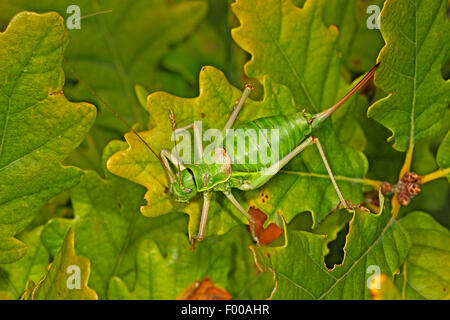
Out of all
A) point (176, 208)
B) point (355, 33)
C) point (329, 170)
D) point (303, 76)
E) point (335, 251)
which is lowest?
point (335, 251)

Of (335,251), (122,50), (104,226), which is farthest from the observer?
(122,50)

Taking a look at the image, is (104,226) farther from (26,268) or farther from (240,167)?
(240,167)

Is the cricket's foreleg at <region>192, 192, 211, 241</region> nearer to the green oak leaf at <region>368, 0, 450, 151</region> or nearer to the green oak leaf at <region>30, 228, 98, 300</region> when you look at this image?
the green oak leaf at <region>30, 228, 98, 300</region>

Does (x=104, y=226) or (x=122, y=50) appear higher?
(x=122, y=50)

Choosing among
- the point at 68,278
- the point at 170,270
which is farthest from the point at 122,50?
the point at 68,278

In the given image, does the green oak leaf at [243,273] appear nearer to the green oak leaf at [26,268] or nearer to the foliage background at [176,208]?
the foliage background at [176,208]

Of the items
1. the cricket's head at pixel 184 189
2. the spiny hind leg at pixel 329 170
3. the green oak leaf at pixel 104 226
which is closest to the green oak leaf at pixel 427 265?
the spiny hind leg at pixel 329 170

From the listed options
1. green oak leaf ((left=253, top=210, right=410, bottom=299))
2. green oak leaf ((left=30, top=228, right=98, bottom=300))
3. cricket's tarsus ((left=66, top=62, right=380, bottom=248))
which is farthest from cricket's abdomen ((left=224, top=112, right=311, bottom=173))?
green oak leaf ((left=30, top=228, right=98, bottom=300))
